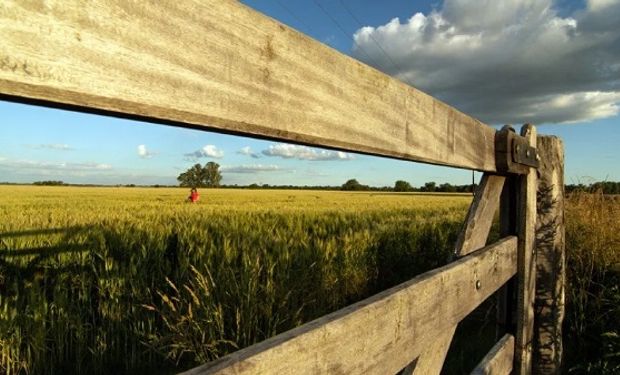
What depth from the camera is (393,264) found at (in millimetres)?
6406

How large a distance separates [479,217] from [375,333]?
108 cm

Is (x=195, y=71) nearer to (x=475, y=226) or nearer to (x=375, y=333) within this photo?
(x=375, y=333)

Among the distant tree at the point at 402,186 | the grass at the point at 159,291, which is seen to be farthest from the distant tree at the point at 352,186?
the grass at the point at 159,291

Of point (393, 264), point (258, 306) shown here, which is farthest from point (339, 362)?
point (393, 264)

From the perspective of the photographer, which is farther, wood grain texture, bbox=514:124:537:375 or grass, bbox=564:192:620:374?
grass, bbox=564:192:620:374

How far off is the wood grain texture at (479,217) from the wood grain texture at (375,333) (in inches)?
5.5

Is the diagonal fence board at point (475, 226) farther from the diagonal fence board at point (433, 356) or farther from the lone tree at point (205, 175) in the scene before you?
the lone tree at point (205, 175)

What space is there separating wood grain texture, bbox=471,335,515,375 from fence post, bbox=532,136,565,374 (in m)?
0.50

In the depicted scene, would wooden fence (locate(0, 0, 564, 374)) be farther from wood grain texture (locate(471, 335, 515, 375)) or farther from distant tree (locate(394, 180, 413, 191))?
distant tree (locate(394, 180, 413, 191))

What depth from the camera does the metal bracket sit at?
2.04 meters

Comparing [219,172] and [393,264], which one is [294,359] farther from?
[219,172]

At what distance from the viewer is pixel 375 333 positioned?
1063 mm

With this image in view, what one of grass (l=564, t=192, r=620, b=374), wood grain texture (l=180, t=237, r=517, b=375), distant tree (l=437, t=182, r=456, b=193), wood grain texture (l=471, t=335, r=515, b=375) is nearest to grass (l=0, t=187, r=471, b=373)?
wood grain texture (l=471, t=335, r=515, b=375)

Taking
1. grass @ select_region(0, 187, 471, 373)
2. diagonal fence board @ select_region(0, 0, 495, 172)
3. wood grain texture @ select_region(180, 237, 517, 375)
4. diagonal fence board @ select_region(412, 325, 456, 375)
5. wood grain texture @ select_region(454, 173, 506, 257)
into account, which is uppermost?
diagonal fence board @ select_region(0, 0, 495, 172)
